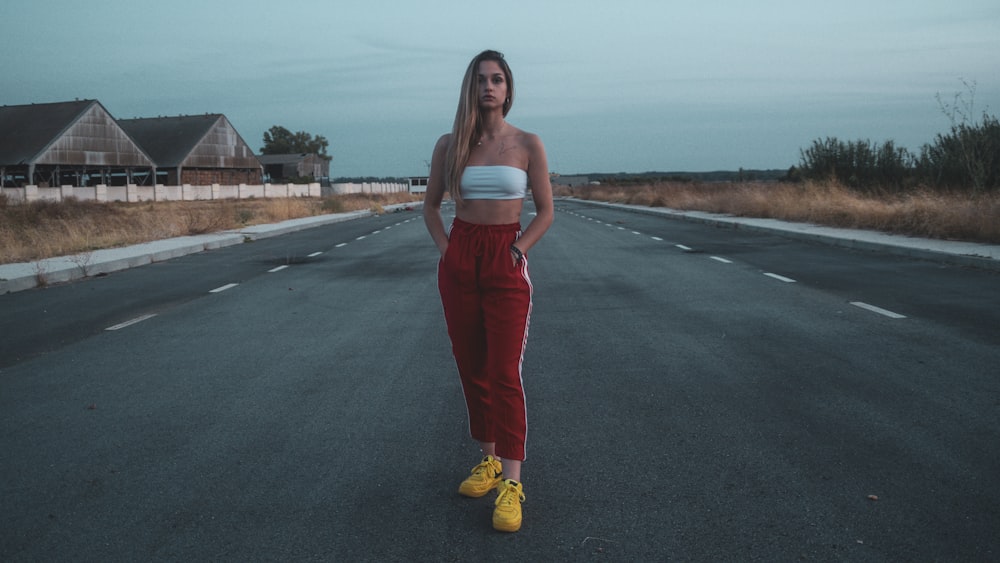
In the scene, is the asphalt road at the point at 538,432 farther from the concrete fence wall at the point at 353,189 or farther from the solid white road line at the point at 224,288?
the concrete fence wall at the point at 353,189

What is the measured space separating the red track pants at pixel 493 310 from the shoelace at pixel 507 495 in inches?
5.4

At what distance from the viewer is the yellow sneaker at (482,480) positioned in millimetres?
4090

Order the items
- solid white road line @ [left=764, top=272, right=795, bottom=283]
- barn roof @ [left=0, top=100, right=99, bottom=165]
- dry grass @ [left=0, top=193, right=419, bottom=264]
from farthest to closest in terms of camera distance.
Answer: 1. barn roof @ [left=0, top=100, right=99, bottom=165]
2. dry grass @ [left=0, top=193, right=419, bottom=264]
3. solid white road line @ [left=764, top=272, right=795, bottom=283]

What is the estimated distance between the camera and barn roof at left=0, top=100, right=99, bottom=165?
6178 cm

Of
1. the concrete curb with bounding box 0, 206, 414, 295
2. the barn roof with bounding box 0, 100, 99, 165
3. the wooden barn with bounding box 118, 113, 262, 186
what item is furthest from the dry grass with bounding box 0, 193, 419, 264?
the wooden barn with bounding box 118, 113, 262, 186

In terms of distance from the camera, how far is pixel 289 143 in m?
152

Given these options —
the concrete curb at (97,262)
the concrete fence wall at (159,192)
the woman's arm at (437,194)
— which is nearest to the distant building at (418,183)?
the concrete fence wall at (159,192)

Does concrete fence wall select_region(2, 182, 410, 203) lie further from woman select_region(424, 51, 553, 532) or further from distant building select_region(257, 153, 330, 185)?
woman select_region(424, 51, 553, 532)

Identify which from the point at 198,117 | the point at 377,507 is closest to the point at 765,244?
the point at 377,507

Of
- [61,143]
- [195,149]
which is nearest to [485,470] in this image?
[61,143]

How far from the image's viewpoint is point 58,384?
6676mm

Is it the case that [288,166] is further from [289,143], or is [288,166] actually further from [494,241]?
[494,241]

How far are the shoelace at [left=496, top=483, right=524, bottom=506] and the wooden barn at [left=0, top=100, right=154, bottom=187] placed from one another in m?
65.0

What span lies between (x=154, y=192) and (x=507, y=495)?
207ft
